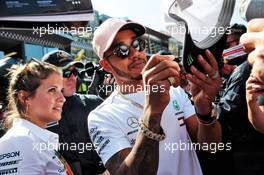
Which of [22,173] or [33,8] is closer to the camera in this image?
[22,173]

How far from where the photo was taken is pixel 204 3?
1078mm

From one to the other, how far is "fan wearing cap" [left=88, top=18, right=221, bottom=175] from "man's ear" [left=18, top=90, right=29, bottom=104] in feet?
1.82

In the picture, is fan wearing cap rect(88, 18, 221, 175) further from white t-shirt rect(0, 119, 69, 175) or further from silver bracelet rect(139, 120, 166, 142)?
white t-shirt rect(0, 119, 69, 175)

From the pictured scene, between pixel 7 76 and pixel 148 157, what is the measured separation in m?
1.50

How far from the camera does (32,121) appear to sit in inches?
80.3

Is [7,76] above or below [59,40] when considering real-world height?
above

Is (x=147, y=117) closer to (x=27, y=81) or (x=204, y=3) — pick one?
(x=204, y=3)

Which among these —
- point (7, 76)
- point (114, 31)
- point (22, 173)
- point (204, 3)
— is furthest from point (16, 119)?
point (204, 3)

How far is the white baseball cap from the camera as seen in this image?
5.67ft

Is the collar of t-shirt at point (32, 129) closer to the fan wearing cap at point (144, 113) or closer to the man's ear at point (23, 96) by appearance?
the man's ear at point (23, 96)

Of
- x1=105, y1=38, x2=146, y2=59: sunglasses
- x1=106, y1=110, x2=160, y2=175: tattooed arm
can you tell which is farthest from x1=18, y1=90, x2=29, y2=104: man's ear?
x1=106, y1=110, x2=160, y2=175: tattooed arm

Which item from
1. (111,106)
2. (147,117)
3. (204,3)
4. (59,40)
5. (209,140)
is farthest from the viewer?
(59,40)

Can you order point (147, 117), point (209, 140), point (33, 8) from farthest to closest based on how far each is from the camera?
point (33, 8)
point (209, 140)
point (147, 117)

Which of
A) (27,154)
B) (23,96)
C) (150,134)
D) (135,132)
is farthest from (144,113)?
(23,96)
